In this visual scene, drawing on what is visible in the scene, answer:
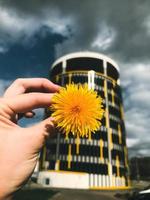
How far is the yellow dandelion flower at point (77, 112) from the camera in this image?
1.43 m

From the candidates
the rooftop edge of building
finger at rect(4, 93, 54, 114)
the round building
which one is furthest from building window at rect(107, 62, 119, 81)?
finger at rect(4, 93, 54, 114)

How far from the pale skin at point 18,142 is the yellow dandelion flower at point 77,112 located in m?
0.12

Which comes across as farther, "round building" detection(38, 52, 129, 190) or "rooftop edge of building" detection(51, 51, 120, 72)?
"rooftop edge of building" detection(51, 51, 120, 72)

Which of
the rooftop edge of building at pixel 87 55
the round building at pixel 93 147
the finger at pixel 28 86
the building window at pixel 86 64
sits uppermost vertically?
the rooftop edge of building at pixel 87 55

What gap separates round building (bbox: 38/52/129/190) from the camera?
5522 centimetres

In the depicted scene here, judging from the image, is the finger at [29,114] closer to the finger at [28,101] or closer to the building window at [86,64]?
the finger at [28,101]

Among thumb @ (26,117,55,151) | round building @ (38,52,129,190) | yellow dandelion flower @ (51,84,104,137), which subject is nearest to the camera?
yellow dandelion flower @ (51,84,104,137)

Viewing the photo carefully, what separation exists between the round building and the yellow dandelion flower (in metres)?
47.6

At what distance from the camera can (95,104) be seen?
4.83 feet

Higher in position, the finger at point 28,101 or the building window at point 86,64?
the building window at point 86,64

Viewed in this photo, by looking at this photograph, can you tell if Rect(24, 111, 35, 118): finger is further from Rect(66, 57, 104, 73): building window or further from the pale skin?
Rect(66, 57, 104, 73): building window

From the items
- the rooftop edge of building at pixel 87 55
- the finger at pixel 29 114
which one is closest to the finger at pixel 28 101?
the finger at pixel 29 114

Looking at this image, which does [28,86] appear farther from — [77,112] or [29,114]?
[77,112]

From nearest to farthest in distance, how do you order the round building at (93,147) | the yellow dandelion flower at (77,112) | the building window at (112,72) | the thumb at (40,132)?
the yellow dandelion flower at (77,112), the thumb at (40,132), the round building at (93,147), the building window at (112,72)
